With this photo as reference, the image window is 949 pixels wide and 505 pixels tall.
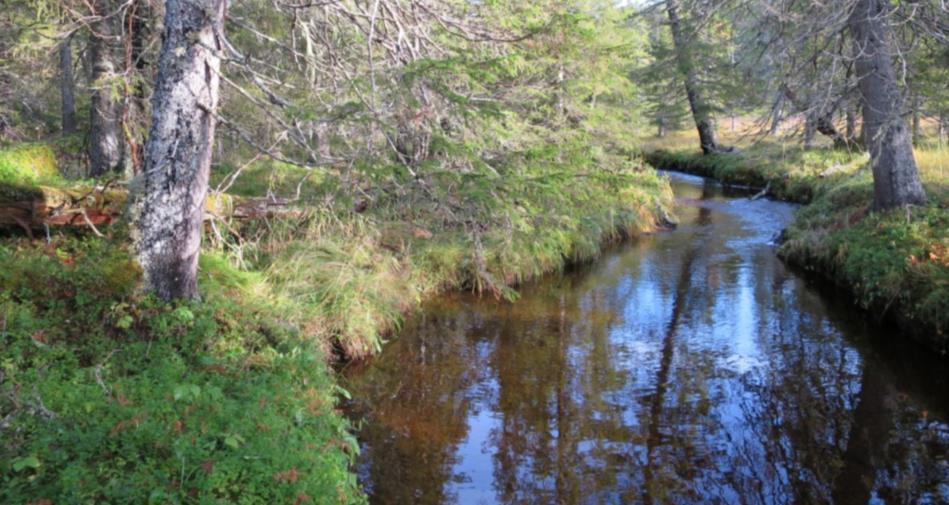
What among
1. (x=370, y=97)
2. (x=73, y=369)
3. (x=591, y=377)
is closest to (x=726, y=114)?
(x=591, y=377)

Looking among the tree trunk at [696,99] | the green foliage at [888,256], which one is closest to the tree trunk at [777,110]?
the green foliage at [888,256]

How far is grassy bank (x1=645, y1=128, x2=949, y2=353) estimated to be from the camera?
8539 millimetres

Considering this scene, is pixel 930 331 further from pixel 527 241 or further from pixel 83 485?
pixel 83 485

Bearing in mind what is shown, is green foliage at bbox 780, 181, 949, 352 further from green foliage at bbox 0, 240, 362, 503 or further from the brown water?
green foliage at bbox 0, 240, 362, 503

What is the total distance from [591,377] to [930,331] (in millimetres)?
4259

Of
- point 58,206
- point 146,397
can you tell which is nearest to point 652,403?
point 146,397

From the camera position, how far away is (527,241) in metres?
6.37

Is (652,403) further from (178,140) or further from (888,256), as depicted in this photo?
(178,140)

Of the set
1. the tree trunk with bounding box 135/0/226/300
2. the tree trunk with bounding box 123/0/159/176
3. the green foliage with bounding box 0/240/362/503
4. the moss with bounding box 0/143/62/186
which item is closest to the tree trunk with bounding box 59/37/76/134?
the moss with bounding box 0/143/62/186

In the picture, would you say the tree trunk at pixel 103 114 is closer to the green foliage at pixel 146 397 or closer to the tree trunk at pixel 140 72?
the tree trunk at pixel 140 72

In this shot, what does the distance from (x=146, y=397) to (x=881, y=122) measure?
10963 mm

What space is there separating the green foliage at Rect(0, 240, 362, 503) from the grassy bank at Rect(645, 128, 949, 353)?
7.44 meters

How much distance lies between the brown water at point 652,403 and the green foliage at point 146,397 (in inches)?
43.7

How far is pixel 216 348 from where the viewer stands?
5.68 m
